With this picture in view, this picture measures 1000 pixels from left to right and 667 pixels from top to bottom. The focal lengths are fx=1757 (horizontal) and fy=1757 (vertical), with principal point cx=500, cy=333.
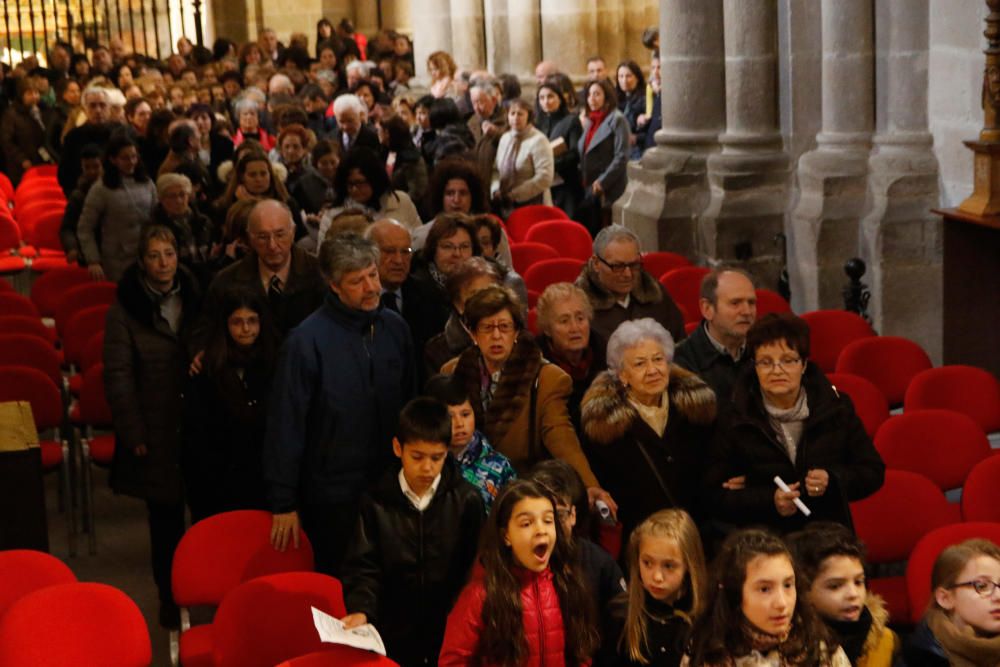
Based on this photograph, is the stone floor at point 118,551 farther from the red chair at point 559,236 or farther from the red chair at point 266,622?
the red chair at point 559,236

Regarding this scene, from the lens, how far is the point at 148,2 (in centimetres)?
2623

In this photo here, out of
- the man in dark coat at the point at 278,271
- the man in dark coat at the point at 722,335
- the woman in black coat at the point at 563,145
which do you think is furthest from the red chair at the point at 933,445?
the woman in black coat at the point at 563,145

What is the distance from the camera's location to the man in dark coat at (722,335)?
6309mm

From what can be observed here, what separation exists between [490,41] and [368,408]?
12400mm

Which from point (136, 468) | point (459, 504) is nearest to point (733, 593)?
point (459, 504)

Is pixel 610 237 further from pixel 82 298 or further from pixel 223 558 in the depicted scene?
pixel 82 298

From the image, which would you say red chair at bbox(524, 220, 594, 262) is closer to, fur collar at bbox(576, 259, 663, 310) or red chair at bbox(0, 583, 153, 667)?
fur collar at bbox(576, 259, 663, 310)

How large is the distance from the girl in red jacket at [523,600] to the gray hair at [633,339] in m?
0.94

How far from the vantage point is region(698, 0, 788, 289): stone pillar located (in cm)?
1095

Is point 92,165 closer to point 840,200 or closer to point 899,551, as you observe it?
point 840,200

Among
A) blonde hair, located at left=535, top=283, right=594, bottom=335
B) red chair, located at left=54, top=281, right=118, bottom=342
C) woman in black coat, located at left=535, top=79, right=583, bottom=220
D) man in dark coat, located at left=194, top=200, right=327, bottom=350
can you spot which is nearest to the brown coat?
blonde hair, located at left=535, top=283, right=594, bottom=335

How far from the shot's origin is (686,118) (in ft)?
37.7

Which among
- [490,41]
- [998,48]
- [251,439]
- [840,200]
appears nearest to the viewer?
[251,439]

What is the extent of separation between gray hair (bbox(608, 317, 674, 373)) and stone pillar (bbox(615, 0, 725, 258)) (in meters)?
5.69
